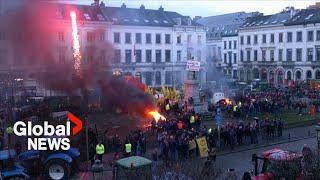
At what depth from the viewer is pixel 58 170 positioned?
19016 millimetres

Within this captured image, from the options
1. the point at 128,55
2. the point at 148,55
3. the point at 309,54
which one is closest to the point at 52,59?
the point at 128,55

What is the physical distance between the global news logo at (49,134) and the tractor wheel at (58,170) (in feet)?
2.27

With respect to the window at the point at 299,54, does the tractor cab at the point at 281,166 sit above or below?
below

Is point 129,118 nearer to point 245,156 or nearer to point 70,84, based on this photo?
point 70,84

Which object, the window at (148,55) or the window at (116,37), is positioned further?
the window at (148,55)

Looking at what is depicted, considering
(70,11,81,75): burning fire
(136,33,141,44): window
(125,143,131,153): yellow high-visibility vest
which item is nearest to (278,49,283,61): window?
(136,33,141,44): window

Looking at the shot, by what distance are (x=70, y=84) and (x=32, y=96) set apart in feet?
19.6

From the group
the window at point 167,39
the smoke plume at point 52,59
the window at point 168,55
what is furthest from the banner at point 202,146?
the window at point 167,39

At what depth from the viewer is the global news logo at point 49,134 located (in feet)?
64.1

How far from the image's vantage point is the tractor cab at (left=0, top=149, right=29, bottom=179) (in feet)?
56.1

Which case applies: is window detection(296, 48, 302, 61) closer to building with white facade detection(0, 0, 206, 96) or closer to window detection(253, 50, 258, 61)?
window detection(253, 50, 258, 61)

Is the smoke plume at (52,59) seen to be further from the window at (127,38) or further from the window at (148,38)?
the window at (148,38)

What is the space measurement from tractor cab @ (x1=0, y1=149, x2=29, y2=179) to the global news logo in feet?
5.76

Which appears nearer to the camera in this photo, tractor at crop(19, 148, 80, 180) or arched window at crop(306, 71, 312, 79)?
tractor at crop(19, 148, 80, 180)
